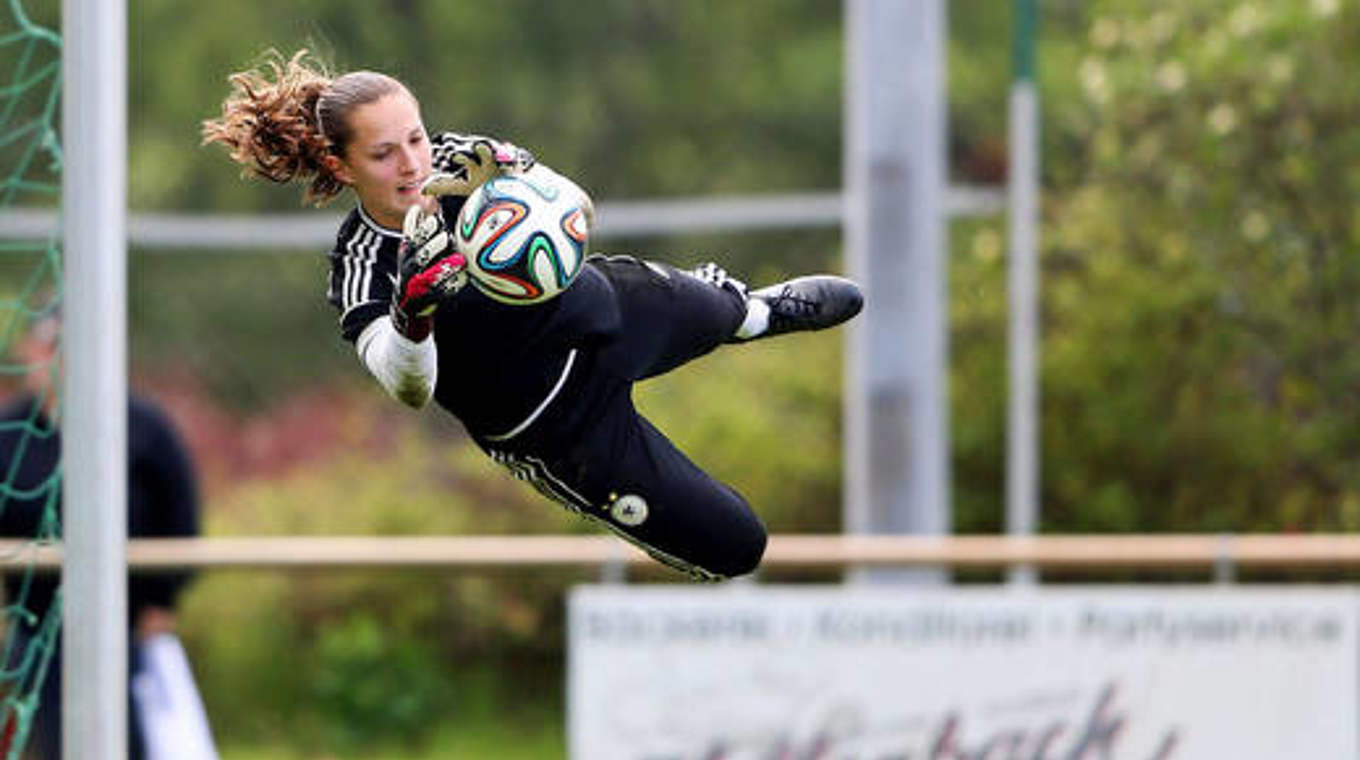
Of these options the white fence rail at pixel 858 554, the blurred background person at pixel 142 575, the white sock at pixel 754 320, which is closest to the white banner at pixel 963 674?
the white fence rail at pixel 858 554

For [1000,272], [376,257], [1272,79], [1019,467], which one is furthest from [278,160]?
[1000,272]

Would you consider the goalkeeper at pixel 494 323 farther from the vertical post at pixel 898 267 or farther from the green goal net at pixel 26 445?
the vertical post at pixel 898 267

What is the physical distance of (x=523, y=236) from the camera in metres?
4.40

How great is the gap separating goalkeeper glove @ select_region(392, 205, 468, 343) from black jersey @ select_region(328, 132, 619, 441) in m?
0.25

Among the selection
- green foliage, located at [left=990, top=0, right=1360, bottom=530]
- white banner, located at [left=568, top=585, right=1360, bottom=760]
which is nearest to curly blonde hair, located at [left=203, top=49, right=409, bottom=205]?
white banner, located at [left=568, top=585, right=1360, bottom=760]

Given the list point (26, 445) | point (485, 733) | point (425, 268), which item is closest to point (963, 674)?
point (26, 445)

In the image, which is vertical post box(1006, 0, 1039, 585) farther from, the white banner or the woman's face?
the woman's face

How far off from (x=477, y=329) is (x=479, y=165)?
317 millimetres

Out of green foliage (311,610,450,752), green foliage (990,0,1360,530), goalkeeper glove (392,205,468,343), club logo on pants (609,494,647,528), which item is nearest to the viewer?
goalkeeper glove (392,205,468,343)

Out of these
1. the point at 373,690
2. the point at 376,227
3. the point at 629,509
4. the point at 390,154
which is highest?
the point at 390,154

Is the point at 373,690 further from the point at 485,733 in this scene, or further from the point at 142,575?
the point at 142,575

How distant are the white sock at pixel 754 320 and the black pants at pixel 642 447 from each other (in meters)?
0.03

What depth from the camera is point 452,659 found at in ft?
43.7

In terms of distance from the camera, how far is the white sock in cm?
527
